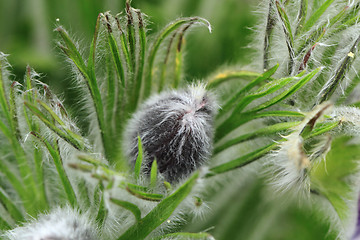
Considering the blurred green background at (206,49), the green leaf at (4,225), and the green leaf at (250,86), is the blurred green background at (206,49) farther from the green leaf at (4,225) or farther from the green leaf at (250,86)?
the green leaf at (4,225)

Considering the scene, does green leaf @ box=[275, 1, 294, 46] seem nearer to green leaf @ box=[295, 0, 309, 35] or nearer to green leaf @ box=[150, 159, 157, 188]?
green leaf @ box=[295, 0, 309, 35]

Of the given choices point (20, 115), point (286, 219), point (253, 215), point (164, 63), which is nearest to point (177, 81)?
point (164, 63)

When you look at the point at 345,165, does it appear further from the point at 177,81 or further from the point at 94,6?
the point at 94,6

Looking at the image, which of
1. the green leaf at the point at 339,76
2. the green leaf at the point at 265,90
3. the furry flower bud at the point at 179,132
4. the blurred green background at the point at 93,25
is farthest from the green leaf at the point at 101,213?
the blurred green background at the point at 93,25

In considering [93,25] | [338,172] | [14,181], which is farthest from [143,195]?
[93,25]

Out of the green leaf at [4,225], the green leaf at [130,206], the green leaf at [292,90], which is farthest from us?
the green leaf at [4,225]
